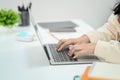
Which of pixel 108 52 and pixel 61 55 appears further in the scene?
pixel 61 55

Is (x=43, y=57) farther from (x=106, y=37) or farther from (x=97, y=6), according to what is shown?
(x=97, y=6)

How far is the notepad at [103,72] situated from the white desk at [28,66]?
4.4 inches

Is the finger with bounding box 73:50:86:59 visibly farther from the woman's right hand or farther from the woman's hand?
the woman's right hand

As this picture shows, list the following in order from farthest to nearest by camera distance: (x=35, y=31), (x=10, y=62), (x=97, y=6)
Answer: (x=97, y=6) < (x=35, y=31) < (x=10, y=62)

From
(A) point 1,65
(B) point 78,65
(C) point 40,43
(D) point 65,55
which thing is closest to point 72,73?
(B) point 78,65

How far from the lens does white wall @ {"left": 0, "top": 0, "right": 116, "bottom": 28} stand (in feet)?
8.87

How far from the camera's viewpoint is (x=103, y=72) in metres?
0.82

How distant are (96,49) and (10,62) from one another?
1.33ft

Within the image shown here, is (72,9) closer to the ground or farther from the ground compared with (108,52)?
closer to the ground

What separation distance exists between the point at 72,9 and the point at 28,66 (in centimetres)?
185

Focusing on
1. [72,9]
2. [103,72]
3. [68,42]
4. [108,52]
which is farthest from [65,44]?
[72,9]

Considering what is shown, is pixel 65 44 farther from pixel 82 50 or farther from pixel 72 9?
pixel 72 9

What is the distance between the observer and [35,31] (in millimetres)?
1659

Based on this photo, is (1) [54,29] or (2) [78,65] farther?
(1) [54,29]
